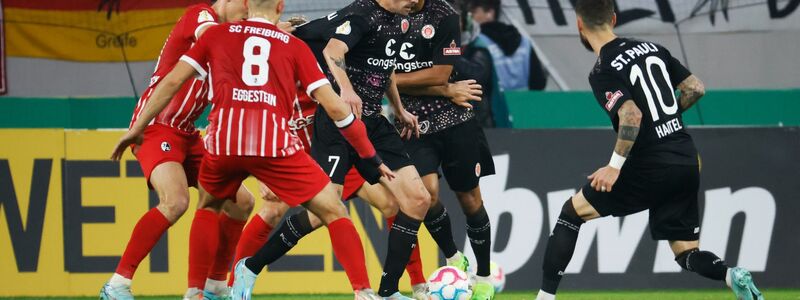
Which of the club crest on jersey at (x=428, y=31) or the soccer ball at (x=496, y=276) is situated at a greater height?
the club crest on jersey at (x=428, y=31)

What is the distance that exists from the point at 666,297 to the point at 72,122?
5951mm

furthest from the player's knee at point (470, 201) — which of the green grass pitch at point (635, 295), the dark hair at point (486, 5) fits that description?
the dark hair at point (486, 5)

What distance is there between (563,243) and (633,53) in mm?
1169

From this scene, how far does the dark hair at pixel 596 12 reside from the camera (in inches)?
299

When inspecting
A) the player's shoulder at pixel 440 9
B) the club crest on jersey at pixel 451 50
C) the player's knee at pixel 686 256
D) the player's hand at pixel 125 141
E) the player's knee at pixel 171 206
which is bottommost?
the player's knee at pixel 686 256

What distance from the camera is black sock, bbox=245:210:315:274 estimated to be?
7926 mm

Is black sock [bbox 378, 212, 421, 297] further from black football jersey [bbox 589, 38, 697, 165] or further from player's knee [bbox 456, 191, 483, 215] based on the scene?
black football jersey [bbox 589, 38, 697, 165]

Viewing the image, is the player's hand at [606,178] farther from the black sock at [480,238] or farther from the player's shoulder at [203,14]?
the player's shoulder at [203,14]

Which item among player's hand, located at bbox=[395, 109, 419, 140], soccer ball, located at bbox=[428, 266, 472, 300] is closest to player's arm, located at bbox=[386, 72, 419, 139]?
player's hand, located at bbox=[395, 109, 419, 140]

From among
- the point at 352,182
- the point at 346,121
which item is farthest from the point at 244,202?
the point at 346,121

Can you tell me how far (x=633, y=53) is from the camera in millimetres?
7551

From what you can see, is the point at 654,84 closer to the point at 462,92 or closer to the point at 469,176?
the point at 462,92

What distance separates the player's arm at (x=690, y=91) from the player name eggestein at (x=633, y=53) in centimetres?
28

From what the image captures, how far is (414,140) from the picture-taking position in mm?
8672
